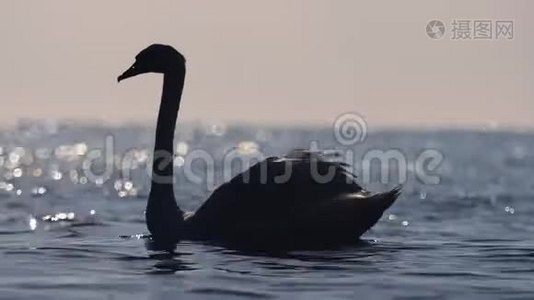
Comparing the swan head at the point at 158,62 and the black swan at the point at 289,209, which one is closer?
the black swan at the point at 289,209

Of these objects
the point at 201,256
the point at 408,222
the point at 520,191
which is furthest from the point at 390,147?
the point at 201,256

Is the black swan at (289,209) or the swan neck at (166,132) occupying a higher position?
the swan neck at (166,132)

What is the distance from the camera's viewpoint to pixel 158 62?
66.2 ft

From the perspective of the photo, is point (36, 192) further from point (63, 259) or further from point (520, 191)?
point (63, 259)

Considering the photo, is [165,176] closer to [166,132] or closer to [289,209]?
[166,132]

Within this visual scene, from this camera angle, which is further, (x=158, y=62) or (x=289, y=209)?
(x=158, y=62)

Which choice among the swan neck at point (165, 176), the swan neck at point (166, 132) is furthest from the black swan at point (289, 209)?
the swan neck at point (166, 132)

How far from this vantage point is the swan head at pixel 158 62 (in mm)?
19953

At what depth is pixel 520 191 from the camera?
108 feet

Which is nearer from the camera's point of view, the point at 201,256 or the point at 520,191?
the point at 201,256

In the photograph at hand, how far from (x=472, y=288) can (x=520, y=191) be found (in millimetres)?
18197

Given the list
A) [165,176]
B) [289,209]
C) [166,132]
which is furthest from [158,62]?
[289,209]

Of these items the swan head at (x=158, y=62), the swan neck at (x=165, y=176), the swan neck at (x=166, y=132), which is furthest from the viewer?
the swan head at (x=158, y=62)

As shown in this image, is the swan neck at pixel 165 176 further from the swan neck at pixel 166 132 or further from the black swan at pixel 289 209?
the black swan at pixel 289 209
